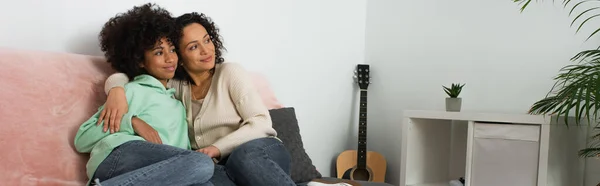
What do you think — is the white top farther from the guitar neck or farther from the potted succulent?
the guitar neck

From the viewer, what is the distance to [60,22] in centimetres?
195

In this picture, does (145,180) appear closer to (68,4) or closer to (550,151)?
(68,4)

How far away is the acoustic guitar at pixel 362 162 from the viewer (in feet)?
10.2

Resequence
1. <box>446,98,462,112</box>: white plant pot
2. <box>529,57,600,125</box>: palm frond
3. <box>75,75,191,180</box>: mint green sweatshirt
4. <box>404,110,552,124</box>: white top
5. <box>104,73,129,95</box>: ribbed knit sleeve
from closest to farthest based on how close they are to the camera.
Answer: <box>75,75,191,180</box>: mint green sweatshirt
<box>104,73,129,95</box>: ribbed knit sleeve
<box>529,57,600,125</box>: palm frond
<box>404,110,552,124</box>: white top
<box>446,98,462,112</box>: white plant pot

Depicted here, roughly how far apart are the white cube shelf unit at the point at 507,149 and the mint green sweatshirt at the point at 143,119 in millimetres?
1143

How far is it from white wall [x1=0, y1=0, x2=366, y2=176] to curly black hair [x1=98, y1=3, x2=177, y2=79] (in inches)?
6.9

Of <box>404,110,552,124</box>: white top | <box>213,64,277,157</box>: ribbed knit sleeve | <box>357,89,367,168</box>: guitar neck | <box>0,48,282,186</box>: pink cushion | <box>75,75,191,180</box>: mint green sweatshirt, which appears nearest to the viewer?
<box>0,48,282,186</box>: pink cushion

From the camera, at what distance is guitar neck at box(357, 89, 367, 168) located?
3.09 meters

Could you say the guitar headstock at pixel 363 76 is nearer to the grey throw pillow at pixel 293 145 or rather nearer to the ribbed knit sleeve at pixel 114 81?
the grey throw pillow at pixel 293 145

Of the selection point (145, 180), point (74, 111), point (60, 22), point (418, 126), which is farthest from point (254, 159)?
Answer: point (418, 126)

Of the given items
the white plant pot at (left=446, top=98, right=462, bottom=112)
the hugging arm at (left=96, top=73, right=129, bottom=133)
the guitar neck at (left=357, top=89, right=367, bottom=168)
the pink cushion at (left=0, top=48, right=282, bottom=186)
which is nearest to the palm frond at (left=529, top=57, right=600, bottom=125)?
the white plant pot at (left=446, top=98, right=462, bottom=112)

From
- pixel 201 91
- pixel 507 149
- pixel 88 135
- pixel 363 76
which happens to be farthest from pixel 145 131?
pixel 363 76

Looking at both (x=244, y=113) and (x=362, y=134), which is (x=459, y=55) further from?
(x=244, y=113)

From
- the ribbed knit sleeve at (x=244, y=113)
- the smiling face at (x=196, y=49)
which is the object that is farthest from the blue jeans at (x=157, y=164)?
the smiling face at (x=196, y=49)
